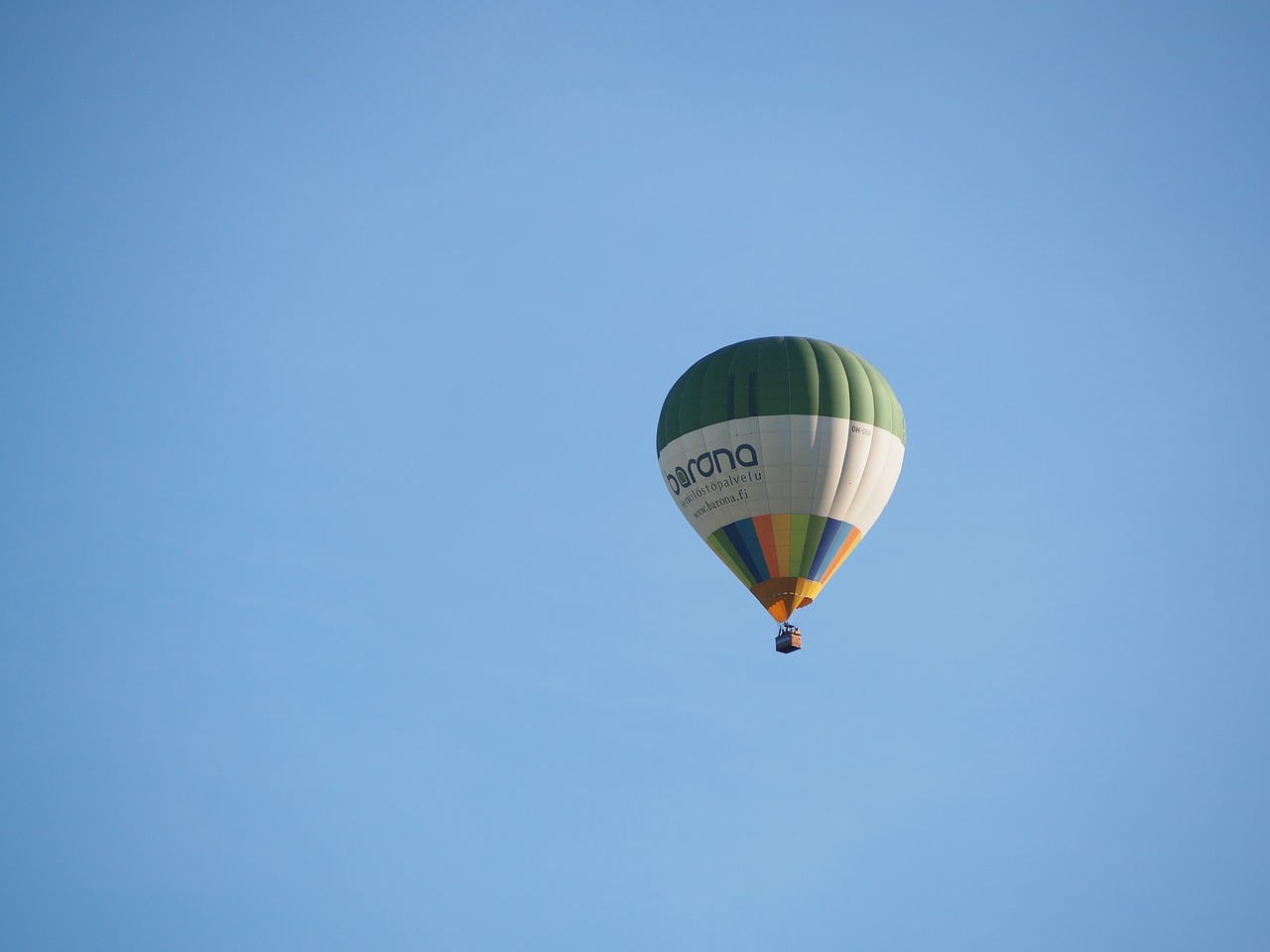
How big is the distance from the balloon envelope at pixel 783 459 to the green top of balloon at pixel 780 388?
22 millimetres

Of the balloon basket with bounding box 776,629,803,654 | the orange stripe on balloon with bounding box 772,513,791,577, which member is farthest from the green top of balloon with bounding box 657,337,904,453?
the balloon basket with bounding box 776,629,803,654

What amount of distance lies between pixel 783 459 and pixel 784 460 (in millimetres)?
31

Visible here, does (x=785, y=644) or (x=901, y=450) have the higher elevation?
(x=901, y=450)

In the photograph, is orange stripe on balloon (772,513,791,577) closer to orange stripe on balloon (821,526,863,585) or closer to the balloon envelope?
the balloon envelope

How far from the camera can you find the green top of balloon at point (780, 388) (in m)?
40.4

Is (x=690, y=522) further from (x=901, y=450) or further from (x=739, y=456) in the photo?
(x=901, y=450)

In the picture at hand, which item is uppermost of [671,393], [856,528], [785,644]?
[671,393]

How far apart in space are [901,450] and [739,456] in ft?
13.7

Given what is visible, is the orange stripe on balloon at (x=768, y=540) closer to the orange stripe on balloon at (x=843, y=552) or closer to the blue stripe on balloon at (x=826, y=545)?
the blue stripe on balloon at (x=826, y=545)

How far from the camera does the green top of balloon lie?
4038 centimetres

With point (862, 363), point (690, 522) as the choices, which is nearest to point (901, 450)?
point (862, 363)

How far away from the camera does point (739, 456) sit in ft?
133

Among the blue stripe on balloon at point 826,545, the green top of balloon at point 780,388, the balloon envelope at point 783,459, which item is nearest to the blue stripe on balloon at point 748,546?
the balloon envelope at point 783,459

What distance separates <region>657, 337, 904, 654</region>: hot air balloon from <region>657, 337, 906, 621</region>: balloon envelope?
0.07 ft
